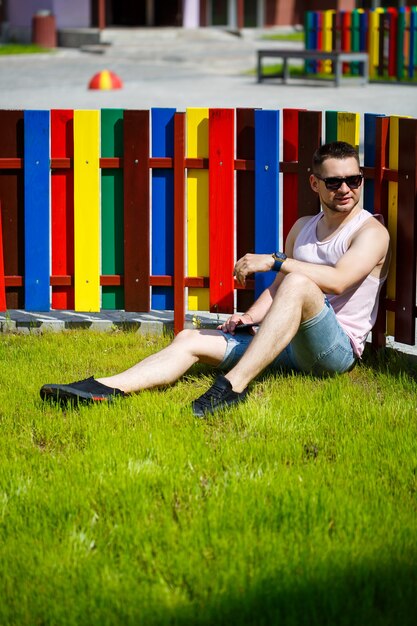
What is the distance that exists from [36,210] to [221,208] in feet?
3.33

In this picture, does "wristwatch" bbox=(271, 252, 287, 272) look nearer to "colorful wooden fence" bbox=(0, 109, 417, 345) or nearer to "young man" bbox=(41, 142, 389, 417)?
"young man" bbox=(41, 142, 389, 417)

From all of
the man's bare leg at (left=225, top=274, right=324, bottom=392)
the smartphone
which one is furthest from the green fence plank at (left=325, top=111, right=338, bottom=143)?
the man's bare leg at (left=225, top=274, right=324, bottom=392)

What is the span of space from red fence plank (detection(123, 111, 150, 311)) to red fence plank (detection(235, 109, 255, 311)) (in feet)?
1.60

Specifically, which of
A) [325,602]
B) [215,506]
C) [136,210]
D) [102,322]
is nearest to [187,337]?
[136,210]

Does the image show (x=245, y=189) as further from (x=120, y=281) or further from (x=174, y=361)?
(x=174, y=361)

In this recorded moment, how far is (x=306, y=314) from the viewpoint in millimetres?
5504

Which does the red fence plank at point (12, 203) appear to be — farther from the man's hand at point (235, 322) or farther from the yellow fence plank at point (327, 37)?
the yellow fence plank at point (327, 37)

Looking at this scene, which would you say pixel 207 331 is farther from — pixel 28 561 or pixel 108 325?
pixel 28 561

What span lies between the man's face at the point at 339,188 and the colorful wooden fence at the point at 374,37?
19.4 meters

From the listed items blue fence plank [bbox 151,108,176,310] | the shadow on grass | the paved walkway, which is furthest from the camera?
the paved walkway

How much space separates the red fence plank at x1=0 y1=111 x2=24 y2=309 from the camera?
22.6 feet

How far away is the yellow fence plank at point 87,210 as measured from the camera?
681 centimetres

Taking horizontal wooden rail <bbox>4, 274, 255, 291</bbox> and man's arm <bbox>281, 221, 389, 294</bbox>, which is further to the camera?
horizontal wooden rail <bbox>4, 274, 255, 291</bbox>

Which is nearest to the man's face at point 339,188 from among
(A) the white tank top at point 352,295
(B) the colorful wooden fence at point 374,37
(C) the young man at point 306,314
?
(C) the young man at point 306,314
